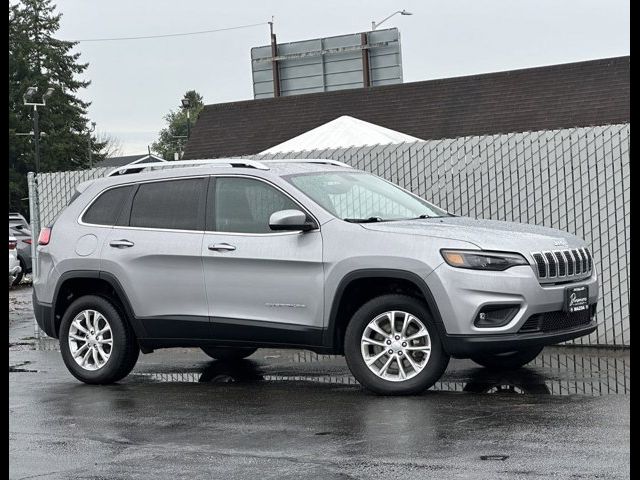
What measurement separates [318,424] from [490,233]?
6.65 feet

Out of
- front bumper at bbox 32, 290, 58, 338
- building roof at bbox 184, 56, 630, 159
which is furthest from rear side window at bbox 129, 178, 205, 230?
building roof at bbox 184, 56, 630, 159

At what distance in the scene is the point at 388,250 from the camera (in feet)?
28.5

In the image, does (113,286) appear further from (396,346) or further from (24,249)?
(24,249)

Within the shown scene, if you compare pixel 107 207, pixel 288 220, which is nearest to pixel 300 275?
pixel 288 220

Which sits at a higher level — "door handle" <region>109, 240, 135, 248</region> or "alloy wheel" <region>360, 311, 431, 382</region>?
"door handle" <region>109, 240, 135, 248</region>

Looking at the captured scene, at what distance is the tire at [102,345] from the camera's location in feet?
32.6

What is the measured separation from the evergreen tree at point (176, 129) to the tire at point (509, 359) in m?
→ 149

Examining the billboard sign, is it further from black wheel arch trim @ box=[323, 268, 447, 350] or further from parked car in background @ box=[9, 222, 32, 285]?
black wheel arch trim @ box=[323, 268, 447, 350]

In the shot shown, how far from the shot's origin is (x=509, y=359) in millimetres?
9938

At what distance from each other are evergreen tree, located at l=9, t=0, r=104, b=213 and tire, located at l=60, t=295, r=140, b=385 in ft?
210

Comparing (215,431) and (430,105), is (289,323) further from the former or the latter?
(430,105)

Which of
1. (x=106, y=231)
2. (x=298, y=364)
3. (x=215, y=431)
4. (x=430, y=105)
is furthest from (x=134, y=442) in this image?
(x=430, y=105)

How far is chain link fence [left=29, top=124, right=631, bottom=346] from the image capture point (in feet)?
37.6

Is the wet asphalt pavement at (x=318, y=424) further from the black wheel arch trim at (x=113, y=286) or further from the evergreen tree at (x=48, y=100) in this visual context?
the evergreen tree at (x=48, y=100)
